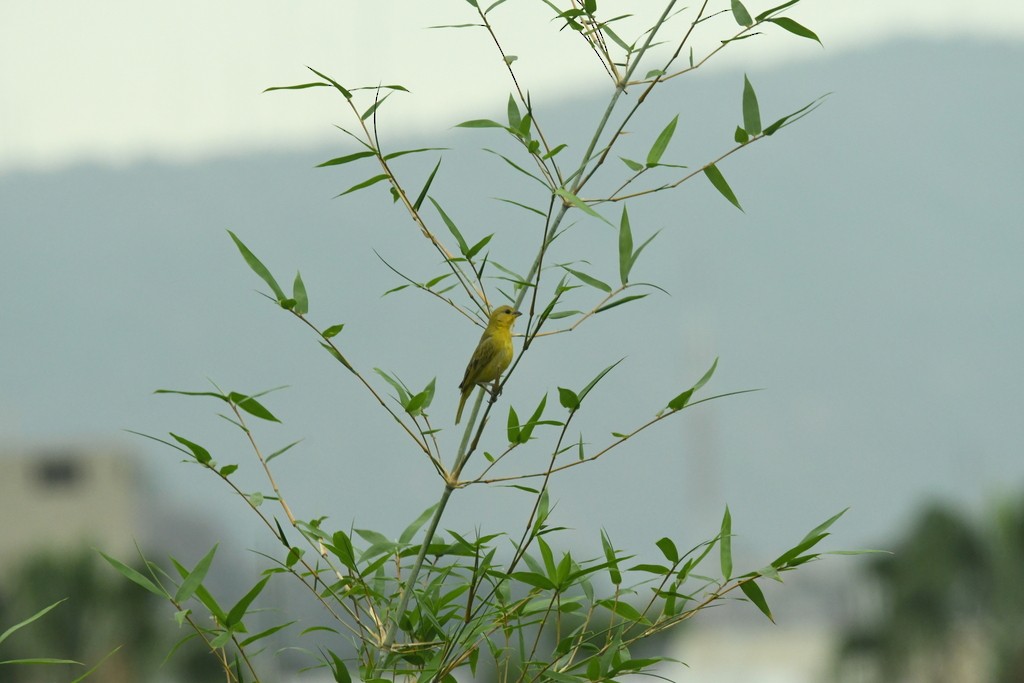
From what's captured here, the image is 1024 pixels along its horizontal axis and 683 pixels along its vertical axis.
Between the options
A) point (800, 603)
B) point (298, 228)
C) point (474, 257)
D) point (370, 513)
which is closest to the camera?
point (474, 257)

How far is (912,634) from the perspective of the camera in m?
27.8

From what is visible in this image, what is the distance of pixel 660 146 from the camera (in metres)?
1.82

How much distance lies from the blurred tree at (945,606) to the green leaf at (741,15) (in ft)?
73.6

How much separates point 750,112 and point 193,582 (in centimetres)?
102

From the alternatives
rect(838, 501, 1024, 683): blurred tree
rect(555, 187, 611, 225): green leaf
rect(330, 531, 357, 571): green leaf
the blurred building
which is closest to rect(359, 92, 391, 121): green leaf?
rect(555, 187, 611, 225): green leaf

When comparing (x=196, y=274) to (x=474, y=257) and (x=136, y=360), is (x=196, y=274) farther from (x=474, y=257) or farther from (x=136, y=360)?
(x=474, y=257)

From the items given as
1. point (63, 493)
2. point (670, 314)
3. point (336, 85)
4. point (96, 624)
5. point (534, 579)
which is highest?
point (336, 85)

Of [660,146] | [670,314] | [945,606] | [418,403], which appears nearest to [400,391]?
[418,403]

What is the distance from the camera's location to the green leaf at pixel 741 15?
1718 mm

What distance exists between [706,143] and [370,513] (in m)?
48.3

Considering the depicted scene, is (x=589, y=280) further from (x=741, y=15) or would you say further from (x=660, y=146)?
(x=741, y=15)

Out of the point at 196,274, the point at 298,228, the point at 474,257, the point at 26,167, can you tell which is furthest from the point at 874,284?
the point at 474,257

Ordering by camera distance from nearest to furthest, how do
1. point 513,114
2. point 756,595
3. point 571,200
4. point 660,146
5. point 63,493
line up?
point 571,200, point 756,595, point 660,146, point 513,114, point 63,493

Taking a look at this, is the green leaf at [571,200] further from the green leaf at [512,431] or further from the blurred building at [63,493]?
the blurred building at [63,493]
